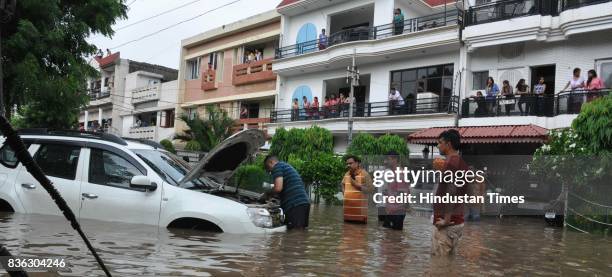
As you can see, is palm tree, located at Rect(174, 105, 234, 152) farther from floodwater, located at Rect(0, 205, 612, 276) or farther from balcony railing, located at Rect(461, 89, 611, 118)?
floodwater, located at Rect(0, 205, 612, 276)

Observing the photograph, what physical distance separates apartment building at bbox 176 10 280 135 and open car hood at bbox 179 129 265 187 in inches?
910

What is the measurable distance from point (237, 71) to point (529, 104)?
19056mm

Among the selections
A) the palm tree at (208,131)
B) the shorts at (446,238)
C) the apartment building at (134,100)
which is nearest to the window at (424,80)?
the palm tree at (208,131)

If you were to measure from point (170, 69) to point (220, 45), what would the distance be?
15796 millimetres

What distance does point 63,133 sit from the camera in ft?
25.2

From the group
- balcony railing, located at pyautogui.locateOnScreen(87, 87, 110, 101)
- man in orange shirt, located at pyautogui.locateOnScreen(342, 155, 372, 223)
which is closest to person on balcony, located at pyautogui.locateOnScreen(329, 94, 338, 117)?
man in orange shirt, located at pyautogui.locateOnScreen(342, 155, 372, 223)

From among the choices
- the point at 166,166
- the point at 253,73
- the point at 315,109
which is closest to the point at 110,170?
the point at 166,166

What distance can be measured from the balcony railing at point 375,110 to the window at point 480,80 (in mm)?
1087

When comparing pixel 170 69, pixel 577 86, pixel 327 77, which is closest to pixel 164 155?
pixel 577 86

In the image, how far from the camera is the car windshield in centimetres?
712

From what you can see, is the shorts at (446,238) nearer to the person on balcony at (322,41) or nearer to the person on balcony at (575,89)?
the person on balcony at (575,89)

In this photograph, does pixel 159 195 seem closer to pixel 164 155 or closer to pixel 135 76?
pixel 164 155

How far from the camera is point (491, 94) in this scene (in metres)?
20.8

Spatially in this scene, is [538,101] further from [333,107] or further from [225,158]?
[225,158]
